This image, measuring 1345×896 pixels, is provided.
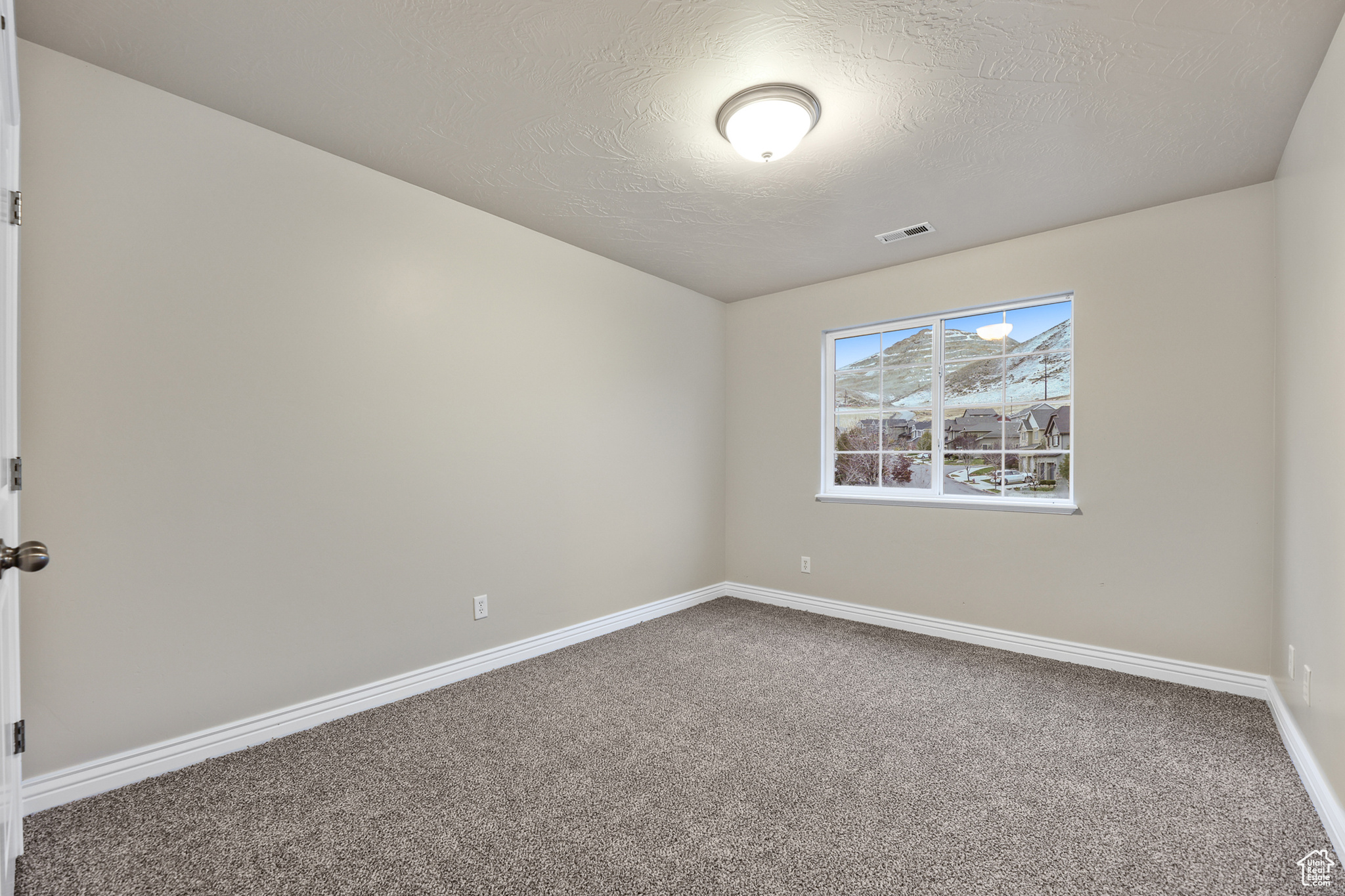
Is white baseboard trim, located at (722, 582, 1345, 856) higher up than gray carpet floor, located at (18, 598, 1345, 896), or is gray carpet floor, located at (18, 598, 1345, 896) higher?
white baseboard trim, located at (722, 582, 1345, 856)

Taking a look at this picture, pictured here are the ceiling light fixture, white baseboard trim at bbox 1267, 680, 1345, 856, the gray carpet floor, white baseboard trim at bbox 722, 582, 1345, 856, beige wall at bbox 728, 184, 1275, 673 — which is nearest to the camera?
the gray carpet floor

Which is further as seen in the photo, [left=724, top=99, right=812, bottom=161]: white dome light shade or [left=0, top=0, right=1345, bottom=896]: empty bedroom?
[left=724, top=99, right=812, bottom=161]: white dome light shade

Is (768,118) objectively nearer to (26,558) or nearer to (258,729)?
(26,558)

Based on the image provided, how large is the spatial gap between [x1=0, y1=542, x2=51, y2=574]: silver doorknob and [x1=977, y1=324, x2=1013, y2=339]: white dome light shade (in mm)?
4055

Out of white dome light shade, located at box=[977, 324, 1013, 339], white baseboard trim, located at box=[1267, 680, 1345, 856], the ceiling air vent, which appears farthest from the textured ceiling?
white baseboard trim, located at box=[1267, 680, 1345, 856]

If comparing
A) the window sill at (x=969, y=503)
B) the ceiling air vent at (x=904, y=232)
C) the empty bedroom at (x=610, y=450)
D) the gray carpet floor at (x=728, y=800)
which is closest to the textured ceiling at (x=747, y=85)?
the empty bedroom at (x=610, y=450)

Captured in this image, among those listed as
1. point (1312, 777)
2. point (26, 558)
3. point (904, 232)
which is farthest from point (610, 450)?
point (1312, 777)

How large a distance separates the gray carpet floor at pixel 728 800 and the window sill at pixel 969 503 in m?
0.91

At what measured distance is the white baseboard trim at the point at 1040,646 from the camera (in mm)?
2793

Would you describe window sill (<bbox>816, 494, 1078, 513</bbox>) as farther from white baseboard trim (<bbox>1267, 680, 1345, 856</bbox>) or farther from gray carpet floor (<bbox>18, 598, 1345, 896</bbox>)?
white baseboard trim (<bbox>1267, 680, 1345, 856</bbox>)

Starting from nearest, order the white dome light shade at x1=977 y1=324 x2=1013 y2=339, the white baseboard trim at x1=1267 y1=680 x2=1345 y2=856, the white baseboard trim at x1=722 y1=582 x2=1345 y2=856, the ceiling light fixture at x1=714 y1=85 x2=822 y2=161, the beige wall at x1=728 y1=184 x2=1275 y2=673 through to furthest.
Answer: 1. the white baseboard trim at x1=1267 y1=680 x2=1345 y2=856
2. the white baseboard trim at x1=722 y1=582 x2=1345 y2=856
3. the ceiling light fixture at x1=714 y1=85 x2=822 y2=161
4. the beige wall at x1=728 y1=184 x2=1275 y2=673
5. the white dome light shade at x1=977 y1=324 x2=1013 y2=339

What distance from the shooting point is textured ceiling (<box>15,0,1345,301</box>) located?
68.1 inches

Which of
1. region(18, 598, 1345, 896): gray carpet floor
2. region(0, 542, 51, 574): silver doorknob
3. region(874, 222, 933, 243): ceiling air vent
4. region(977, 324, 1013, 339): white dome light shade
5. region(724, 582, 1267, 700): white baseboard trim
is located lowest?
region(18, 598, 1345, 896): gray carpet floor

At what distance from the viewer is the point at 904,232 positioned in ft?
10.8
